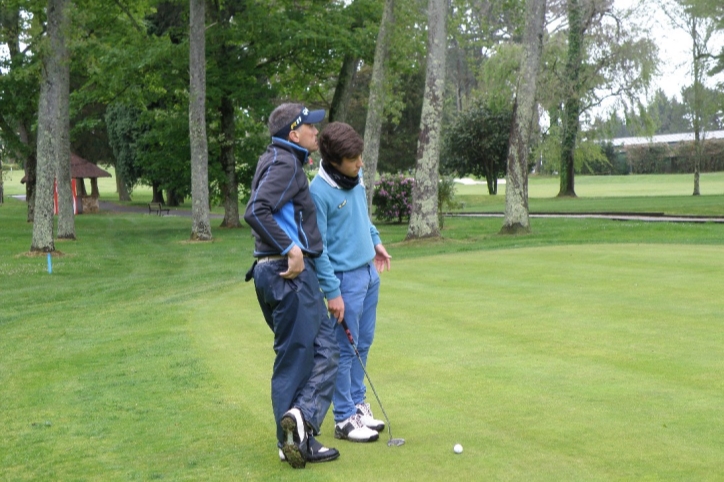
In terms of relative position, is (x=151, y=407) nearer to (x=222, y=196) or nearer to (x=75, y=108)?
(x=222, y=196)

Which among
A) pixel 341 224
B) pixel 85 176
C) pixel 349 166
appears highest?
pixel 349 166

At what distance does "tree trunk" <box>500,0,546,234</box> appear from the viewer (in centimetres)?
2644

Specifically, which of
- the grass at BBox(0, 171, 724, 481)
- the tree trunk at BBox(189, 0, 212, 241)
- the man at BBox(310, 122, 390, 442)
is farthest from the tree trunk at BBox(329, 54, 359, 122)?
the man at BBox(310, 122, 390, 442)

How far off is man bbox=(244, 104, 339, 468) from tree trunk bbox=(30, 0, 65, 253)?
21.6 m

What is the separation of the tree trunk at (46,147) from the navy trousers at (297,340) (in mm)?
21693

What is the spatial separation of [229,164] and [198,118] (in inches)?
321

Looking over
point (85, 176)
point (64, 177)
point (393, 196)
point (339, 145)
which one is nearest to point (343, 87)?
point (393, 196)

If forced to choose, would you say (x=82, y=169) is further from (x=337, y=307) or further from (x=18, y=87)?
(x=337, y=307)

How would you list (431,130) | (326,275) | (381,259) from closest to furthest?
(326,275) < (381,259) < (431,130)

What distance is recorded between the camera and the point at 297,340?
572 centimetres

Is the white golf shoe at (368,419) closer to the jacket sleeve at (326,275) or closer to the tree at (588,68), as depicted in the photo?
the jacket sleeve at (326,275)

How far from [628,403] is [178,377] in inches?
152

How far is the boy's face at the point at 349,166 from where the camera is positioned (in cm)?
602

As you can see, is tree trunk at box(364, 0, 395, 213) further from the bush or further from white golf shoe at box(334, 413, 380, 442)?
white golf shoe at box(334, 413, 380, 442)
